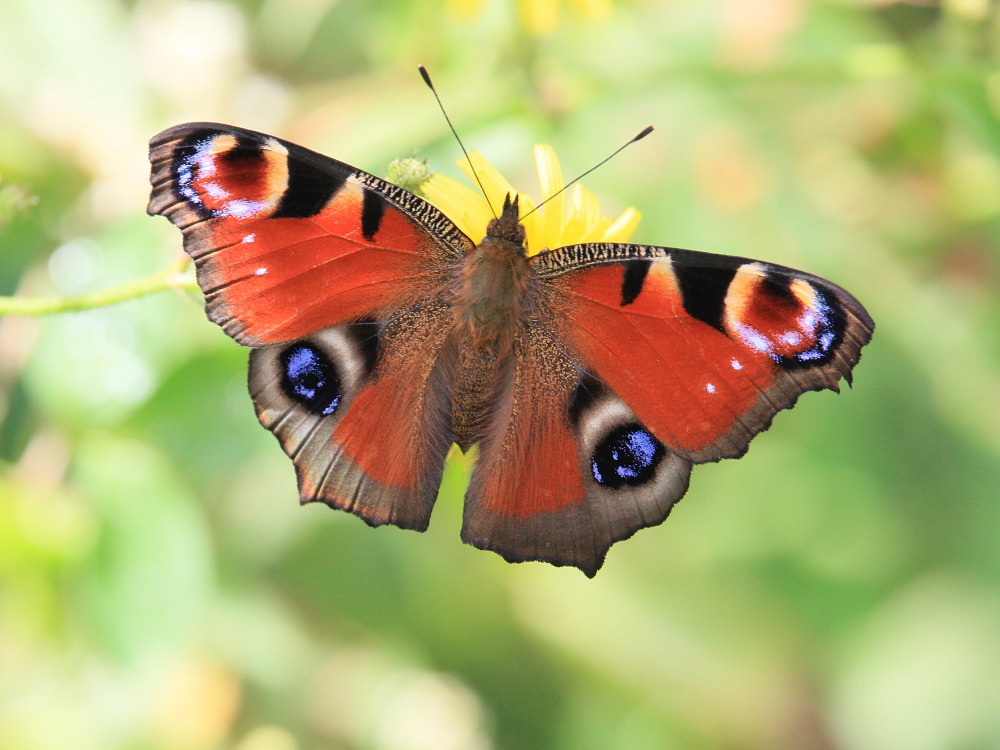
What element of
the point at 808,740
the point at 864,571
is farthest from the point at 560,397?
the point at 808,740

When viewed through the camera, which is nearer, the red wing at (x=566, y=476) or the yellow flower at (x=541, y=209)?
the red wing at (x=566, y=476)

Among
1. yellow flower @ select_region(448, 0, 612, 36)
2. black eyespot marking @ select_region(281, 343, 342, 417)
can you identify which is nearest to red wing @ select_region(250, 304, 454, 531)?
black eyespot marking @ select_region(281, 343, 342, 417)

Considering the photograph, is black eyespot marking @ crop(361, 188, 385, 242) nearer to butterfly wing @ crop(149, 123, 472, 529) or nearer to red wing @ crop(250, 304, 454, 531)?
butterfly wing @ crop(149, 123, 472, 529)

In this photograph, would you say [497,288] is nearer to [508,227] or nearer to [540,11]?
[508,227]

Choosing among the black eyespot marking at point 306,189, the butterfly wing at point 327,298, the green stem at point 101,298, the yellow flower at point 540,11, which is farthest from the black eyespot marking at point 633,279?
the yellow flower at point 540,11

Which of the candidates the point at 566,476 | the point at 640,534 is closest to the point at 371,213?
the point at 566,476

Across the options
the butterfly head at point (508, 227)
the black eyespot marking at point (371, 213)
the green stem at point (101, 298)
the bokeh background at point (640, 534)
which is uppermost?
the green stem at point (101, 298)

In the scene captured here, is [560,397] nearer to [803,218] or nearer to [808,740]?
[803,218]

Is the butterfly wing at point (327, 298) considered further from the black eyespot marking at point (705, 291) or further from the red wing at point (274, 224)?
the black eyespot marking at point (705, 291)
